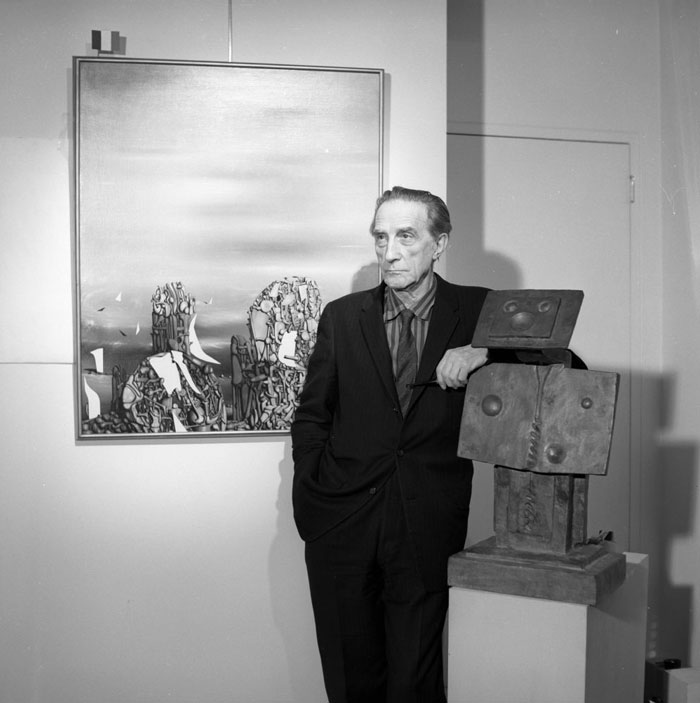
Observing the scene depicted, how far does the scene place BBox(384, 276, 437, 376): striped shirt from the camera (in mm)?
2639

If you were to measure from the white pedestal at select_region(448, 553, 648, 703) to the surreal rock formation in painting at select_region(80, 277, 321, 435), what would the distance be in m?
1.17

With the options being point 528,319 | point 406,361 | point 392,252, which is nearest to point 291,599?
point 406,361

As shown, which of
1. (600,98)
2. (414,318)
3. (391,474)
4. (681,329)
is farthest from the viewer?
(600,98)

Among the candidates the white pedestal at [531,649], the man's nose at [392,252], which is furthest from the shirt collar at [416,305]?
the white pedestal at [531,649]

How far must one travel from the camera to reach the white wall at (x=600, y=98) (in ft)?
12.9

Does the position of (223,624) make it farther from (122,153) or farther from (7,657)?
(122,153)

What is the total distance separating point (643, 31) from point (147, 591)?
3.19 meters

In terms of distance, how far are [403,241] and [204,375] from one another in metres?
1.00

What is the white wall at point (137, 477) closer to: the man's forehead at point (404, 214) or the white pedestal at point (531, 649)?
the man's forehead at point (404, 214)

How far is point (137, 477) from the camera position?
322 centimetres

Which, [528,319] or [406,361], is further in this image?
[406,361]

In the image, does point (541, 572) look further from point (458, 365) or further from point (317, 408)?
point (317, 408)

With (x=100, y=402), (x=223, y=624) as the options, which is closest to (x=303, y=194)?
(x=100, y=402)

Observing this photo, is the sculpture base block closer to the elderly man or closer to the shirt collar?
the elderly man
